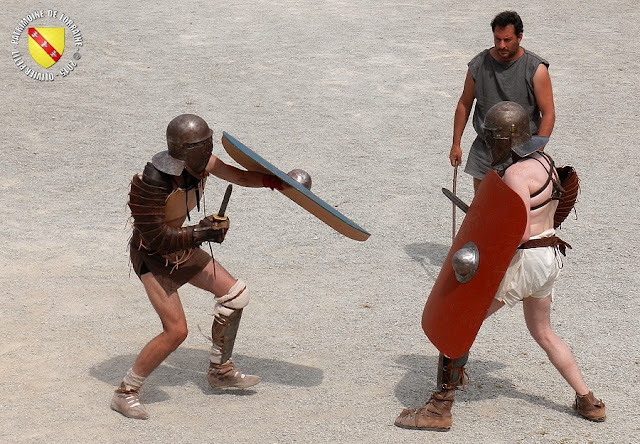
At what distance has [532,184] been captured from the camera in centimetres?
452

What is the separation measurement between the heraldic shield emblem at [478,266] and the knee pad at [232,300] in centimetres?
103

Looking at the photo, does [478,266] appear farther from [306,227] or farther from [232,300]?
[306,227]

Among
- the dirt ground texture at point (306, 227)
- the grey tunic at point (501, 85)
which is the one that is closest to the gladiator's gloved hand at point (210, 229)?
the dirt ground texture at point (306, 227)

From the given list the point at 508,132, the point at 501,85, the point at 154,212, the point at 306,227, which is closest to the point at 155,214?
the point at 154,212

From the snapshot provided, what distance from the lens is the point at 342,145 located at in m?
9.70

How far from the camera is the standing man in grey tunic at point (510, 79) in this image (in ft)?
19.9

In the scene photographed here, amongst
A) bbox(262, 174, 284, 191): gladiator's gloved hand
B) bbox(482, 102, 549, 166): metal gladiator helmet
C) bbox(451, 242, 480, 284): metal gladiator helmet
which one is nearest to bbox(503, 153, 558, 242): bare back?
bbox(482, 102, 549, 166): metal gladiator helmet

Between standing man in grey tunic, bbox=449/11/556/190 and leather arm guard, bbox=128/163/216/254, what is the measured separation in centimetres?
240

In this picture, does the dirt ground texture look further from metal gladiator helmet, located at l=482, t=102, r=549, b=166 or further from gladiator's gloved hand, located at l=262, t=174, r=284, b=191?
metal gladiator helmet, located at l=482, t=102, r=549, b=166

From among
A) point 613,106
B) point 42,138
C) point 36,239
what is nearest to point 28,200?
point 36,239

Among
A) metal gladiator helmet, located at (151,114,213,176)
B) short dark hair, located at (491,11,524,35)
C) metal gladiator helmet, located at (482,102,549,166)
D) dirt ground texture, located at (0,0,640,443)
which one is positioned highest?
short dark hair, located at (491,11,524,35)

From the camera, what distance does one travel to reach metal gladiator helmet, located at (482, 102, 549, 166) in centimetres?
455

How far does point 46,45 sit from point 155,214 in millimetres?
8995

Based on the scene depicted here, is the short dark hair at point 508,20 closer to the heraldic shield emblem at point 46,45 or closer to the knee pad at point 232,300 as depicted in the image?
the knee pad at point 232,300
